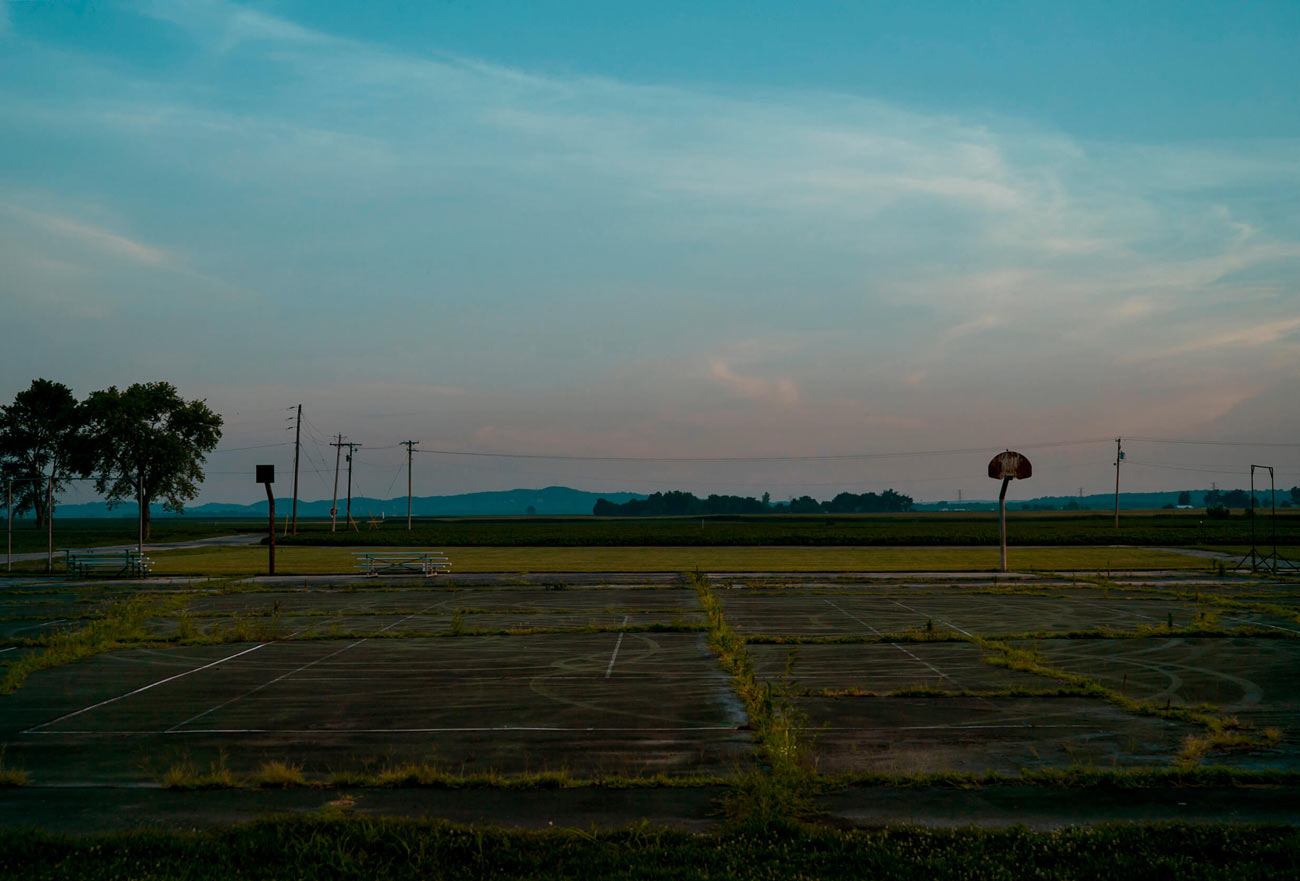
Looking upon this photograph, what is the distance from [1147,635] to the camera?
19.7 m

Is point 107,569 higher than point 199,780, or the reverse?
point 199,780

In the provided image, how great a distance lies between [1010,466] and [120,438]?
2701 inches

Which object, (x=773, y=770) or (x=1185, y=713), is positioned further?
(x=1185, y=713)

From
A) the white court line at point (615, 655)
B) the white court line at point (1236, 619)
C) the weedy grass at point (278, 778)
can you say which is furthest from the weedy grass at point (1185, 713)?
the weedy grass at point (278, 778)

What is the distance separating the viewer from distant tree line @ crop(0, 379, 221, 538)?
241 ft

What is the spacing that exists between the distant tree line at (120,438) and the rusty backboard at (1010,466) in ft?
209

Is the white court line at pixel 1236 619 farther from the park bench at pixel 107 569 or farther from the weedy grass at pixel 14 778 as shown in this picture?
the park bench at pixel 107 569

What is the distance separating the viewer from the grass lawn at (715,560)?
40719mm

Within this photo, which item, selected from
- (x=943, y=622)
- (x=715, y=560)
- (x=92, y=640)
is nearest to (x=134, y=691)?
(x=92, y=640)

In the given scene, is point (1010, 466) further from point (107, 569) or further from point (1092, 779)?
point (107, 569)

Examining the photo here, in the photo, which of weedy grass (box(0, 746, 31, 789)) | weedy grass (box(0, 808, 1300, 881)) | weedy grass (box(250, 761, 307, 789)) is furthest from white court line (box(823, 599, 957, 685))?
weedy grass (box(0, 746, 31, 789))

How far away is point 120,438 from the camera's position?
73.2 meters

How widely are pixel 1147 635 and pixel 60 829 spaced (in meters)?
20.2

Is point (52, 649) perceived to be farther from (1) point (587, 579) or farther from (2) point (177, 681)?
(1) point (587, 579)
